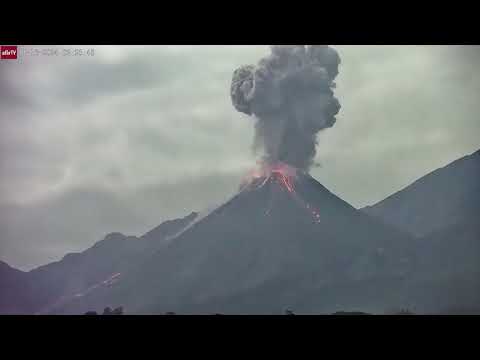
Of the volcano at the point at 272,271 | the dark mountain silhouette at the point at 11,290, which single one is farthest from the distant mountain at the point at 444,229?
the dark mountain silhouette at the point at 11,290

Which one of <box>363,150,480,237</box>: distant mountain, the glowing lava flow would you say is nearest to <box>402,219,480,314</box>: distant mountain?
<box>363,150,480,237</box>: distant mountain

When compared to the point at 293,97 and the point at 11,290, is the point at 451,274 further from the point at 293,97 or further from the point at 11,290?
the point at 11,290

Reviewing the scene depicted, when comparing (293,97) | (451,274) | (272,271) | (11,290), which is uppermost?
(293,97)

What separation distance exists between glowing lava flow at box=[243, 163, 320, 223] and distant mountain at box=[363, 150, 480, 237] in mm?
1619

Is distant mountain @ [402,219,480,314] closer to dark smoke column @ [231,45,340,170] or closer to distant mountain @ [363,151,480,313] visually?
distant mountain @ [363,151,480,313]

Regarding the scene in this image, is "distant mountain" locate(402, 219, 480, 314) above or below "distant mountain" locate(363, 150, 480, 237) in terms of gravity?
below

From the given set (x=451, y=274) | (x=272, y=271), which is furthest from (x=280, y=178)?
(x=451, y=274)

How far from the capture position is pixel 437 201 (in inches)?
416

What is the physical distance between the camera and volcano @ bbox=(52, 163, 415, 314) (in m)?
9.83

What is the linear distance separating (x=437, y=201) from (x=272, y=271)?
2.85m

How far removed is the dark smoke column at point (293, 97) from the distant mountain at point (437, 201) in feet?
4.86

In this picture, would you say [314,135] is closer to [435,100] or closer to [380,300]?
[435,100]

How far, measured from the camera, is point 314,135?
11.0m
